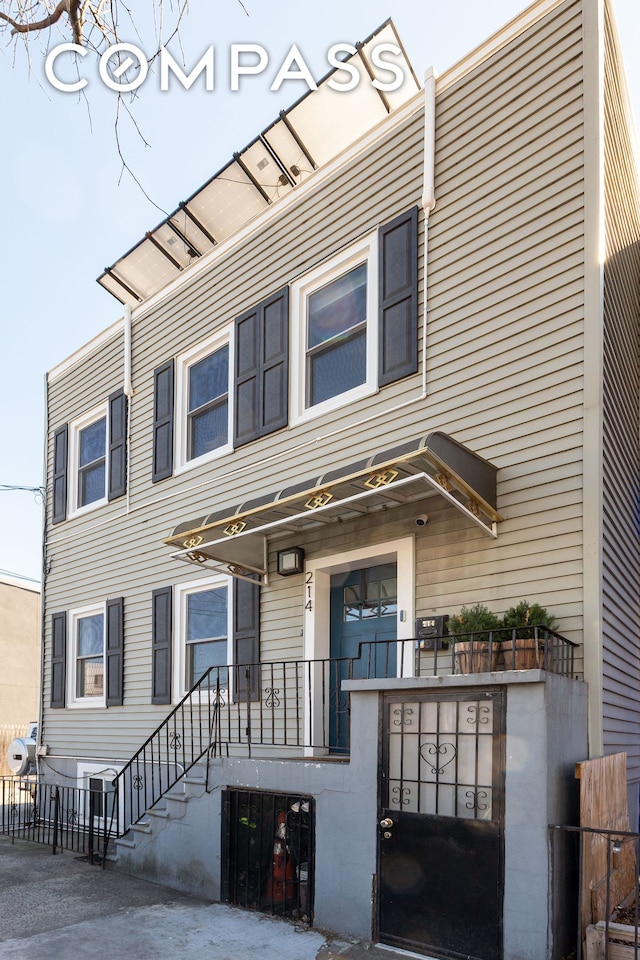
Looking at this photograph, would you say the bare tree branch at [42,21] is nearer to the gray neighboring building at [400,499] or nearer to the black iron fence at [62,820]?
the gray neighboring building at [400,499]

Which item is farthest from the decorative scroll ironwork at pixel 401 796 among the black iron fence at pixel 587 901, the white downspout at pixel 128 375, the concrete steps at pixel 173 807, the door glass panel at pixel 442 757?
the white downspout at pixel 128 375

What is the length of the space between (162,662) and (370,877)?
480 centimetres

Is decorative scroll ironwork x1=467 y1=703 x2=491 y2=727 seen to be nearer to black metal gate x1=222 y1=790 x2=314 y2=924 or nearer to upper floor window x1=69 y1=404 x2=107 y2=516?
black metal gate x1=222 y1=790 x2=314 y2=924

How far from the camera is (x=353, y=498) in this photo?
626cm

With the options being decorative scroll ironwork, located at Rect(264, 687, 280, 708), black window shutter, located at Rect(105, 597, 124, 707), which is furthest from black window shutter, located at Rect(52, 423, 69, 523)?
decorative scroll ironwork, located at Rect(264, 687, 280, 708)

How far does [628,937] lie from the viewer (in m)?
4.78

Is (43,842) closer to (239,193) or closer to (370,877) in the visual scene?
(370,877)

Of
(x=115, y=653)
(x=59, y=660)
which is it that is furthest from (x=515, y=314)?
(x=59, y=660)

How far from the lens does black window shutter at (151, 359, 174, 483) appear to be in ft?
33.4

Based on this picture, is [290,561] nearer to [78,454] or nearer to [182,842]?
[182,842]

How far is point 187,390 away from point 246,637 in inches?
130

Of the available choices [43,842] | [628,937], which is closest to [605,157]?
[628,937]

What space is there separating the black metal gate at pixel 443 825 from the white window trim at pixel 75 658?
6.33m

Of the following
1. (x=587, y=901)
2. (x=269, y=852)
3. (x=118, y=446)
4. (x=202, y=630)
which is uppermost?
(x=118, y=446)
